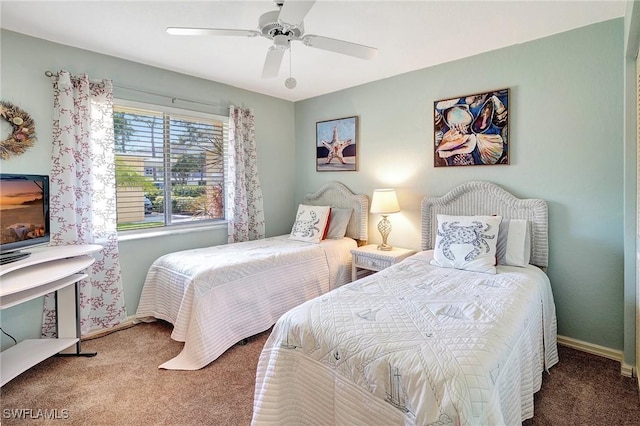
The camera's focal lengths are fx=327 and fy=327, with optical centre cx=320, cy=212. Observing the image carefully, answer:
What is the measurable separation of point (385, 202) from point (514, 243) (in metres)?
1.15

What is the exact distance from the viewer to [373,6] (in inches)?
81.7

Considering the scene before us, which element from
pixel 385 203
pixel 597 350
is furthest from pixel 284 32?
pixel 597 350

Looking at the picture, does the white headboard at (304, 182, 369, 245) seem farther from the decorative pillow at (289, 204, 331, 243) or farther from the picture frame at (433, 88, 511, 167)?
the picture frame at (433, 88, 511, 167)

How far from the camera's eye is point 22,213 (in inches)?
86.8

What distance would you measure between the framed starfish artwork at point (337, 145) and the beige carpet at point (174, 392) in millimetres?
2322

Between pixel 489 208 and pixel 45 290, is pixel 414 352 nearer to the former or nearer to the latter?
pixel 489 208

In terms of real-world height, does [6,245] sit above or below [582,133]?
below

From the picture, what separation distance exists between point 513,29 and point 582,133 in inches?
36.2

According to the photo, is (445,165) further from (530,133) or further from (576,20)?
(576,20)

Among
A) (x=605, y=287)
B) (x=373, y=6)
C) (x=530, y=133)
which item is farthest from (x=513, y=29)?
(x=605, y=287)

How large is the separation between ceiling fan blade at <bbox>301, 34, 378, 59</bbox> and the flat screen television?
2085mm

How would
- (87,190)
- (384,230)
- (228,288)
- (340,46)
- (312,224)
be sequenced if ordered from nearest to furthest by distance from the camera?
(340,46), (228,288), (87,190), (384,230), (312,224)

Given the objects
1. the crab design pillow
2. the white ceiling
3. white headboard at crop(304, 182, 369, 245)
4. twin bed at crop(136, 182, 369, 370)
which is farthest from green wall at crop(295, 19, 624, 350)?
twin bed at crop(136, 182, 369, 370)

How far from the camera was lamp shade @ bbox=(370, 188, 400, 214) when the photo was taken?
10.5 ft
